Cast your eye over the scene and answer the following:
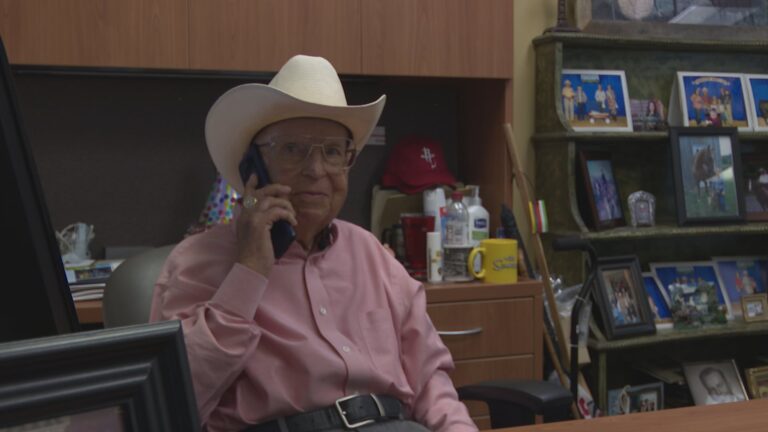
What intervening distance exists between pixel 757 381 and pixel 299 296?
2694mm

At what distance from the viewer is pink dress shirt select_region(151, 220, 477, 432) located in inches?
54.9

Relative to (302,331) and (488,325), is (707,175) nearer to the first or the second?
(488,325)

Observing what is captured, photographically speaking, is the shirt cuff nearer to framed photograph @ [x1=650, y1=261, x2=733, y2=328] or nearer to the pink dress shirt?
the pink dress shirt

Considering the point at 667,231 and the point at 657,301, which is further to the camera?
the point at 657,301

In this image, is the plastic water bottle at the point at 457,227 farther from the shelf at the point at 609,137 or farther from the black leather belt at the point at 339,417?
the black leather belt at the point at 339,417

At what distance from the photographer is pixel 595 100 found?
3203 millimetres

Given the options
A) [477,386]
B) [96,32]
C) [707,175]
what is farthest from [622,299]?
[96,32]

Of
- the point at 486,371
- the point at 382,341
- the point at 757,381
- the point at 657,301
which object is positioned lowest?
the point at 757,381

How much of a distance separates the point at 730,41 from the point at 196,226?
2408 mm

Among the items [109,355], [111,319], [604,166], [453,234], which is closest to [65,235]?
[111,319]

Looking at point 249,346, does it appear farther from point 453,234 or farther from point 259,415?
point 453,234

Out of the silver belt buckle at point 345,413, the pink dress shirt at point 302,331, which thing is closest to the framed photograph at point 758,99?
the pink dress shirt at point 302,331

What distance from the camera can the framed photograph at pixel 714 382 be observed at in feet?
10.8

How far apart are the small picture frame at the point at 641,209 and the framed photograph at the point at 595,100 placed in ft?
0.98
